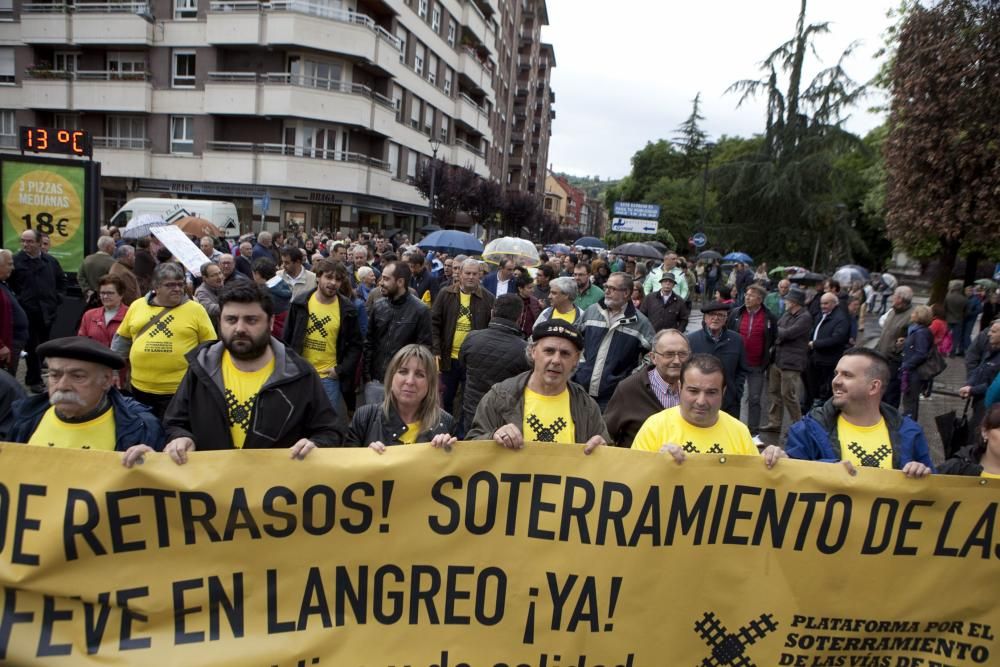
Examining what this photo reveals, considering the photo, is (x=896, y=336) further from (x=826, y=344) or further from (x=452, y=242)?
(x=452, y=242)

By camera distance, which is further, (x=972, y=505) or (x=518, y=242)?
(x=518, y=242)

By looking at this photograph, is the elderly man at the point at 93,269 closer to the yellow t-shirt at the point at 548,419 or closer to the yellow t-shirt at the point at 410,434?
the yellow t-shirt at the point at 410,434

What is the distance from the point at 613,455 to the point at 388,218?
39132 mm

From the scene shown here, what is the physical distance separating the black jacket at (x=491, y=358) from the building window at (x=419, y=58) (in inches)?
1479

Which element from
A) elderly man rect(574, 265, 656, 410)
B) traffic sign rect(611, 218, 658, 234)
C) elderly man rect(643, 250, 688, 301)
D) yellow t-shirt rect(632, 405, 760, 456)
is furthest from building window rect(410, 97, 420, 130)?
yellow t-shirt rect(632, 405, 760, 456)

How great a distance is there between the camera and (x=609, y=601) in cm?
300

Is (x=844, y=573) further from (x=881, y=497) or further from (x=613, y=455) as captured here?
(x=613, y=455)

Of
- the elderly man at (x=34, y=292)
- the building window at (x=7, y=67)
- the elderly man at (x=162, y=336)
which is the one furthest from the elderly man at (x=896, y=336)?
the building window at (x=7, y=67)

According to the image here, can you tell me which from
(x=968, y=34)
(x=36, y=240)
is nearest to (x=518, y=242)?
(x=36, y=240)

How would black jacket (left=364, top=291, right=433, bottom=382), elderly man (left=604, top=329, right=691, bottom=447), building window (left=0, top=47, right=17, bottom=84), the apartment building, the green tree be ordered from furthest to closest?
building window (left=0, top=47, right=17, bottom=84)
the apartment building
the green tree
black jacket (left=364, top=291, right=433, bottom=382)
elderly man (left=604, top=329, right=691, bottom=447)

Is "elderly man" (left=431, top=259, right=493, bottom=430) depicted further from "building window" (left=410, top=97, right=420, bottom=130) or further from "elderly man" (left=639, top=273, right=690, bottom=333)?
"building window" (left=410, top=97, right=420, bottom=130)

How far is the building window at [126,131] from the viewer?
35062 mm

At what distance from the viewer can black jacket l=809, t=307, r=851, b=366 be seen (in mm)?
8742

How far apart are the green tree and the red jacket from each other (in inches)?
685
